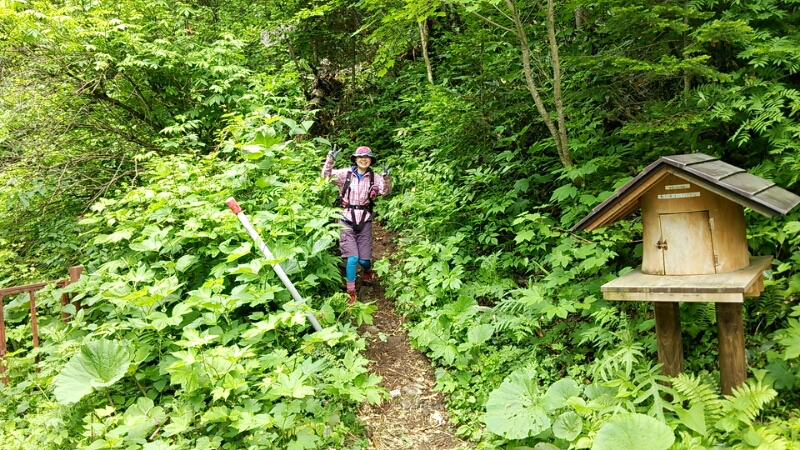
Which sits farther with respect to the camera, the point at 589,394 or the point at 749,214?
the point at 749,214

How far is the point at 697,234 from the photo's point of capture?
276 centimetres

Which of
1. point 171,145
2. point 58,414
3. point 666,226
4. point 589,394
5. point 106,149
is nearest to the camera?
point 666,226

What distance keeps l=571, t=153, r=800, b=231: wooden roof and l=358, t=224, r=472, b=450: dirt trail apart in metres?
2.31

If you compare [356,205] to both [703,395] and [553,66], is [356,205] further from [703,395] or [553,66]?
[703,395]

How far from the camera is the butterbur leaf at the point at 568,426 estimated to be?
3.12m

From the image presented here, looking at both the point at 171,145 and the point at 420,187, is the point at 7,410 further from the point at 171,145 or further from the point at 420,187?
the point at 420,187

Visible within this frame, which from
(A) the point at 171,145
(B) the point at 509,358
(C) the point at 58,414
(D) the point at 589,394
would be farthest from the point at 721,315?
(A) the point at 171,145

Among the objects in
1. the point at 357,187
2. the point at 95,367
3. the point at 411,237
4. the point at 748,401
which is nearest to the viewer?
the point at 748,401

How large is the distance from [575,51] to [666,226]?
3.28m

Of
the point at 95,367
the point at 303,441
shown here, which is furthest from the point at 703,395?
the point at 95,367

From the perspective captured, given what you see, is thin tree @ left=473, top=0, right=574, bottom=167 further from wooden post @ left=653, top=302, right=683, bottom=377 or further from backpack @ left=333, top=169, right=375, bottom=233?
backpack @ left=333, top=169, right=375, bottom=233

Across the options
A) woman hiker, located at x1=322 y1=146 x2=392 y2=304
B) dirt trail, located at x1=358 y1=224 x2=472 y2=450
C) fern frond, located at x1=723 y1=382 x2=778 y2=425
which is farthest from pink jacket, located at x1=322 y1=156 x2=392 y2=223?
fern frond, located at x1=723 y1=382 x2=778 y2=425

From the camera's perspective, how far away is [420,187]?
313 inches

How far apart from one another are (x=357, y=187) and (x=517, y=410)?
368 cm
